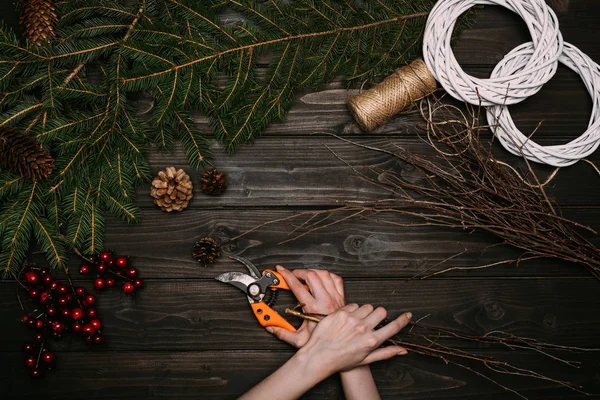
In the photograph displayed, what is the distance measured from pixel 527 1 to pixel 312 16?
0.65 m

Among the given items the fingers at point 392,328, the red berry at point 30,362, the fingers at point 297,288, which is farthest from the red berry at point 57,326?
the fingers at point 392,328

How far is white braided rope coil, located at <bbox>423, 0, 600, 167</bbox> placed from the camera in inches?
57.9

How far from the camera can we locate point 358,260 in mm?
1561

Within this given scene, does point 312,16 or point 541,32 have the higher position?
point 312,16

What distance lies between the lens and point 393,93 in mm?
1473

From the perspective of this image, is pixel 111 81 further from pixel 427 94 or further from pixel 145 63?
pixel 427 94

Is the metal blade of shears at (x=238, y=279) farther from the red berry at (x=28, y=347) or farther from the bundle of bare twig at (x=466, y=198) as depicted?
the red berry at (x=28, y=347)

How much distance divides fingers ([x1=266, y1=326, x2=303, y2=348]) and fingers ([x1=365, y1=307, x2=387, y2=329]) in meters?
0.21

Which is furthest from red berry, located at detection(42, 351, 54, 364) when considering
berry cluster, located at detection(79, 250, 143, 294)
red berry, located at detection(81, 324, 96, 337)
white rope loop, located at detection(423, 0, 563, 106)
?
white rope loop, located at detection(423, 0, 563, 106)

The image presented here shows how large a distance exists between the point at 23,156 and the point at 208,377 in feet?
2.74

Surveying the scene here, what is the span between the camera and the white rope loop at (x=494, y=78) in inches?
57.8

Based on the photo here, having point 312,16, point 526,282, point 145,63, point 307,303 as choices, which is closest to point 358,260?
point 307,303

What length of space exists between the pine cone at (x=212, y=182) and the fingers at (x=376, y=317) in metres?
0.59

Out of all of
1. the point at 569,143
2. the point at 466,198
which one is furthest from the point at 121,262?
the point at 569,143
